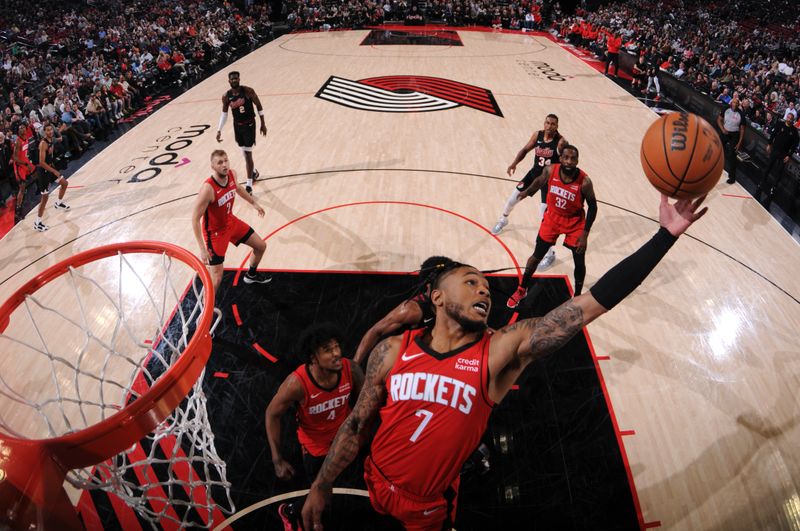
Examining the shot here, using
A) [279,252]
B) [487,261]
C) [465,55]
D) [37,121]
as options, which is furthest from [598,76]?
[37,121]

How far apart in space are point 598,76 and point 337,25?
44.3 ft

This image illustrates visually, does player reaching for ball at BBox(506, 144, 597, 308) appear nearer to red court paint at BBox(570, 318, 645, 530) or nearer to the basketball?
red court paint at BBox(570, 318, 645, 530)

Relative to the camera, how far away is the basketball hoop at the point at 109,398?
196cm

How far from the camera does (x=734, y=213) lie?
Result: 7.43m

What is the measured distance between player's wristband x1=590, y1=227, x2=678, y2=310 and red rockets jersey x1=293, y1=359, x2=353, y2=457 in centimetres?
168

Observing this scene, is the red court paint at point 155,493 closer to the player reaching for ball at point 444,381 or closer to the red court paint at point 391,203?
the player reaching for ball at point 444,381

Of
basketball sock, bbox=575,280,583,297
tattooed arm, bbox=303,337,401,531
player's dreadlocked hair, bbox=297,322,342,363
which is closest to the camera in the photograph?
tattooed arm, bbox=303,337,401,531

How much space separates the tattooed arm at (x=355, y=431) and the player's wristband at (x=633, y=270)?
3.16 ft

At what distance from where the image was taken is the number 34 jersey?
1991mm

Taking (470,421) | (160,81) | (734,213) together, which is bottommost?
(160,81)

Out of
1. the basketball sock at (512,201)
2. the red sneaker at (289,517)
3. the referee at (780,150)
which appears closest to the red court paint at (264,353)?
the red sneaker at (289,517)

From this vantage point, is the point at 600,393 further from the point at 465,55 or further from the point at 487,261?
the point at 465,55

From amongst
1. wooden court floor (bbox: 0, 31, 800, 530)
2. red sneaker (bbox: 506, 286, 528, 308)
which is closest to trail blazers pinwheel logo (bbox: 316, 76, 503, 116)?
wooden court floor (bbox: 0, 31, 800, 530)

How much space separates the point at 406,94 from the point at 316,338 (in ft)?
37.5
